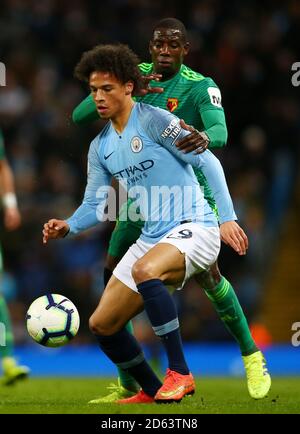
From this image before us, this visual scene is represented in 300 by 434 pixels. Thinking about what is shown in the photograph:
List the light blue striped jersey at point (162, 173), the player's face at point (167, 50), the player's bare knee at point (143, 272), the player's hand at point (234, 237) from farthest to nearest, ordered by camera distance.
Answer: the player's face at point (167, 50), the light blue striped jersey at point (162, 173), the player's hand at point (234, 237), the player's bare knee at point (143, 272)

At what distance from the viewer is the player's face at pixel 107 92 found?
19.9 ft

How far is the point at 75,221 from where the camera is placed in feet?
21.0

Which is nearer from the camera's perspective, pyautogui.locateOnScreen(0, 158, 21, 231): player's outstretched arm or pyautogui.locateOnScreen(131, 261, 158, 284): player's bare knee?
pyautogui.locateOnScreen(131, 261, 158, 284): player's bare knee

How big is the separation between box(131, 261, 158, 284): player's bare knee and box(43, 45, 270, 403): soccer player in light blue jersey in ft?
0.05

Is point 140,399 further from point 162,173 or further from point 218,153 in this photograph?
point 218,153

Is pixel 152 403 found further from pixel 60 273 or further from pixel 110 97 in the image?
pixel 60 273

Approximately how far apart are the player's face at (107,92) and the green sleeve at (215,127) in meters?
0.58

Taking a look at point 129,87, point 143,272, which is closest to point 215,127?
point 129,87

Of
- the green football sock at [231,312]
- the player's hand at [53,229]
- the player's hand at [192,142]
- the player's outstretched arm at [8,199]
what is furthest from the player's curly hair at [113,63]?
the player's outstretched arm at [8,199]

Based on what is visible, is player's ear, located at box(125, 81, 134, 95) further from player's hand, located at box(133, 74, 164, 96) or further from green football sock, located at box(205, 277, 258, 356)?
green football sock, located at box(205, 277, 258, 356)

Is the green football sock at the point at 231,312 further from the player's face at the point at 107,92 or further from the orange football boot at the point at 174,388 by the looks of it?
the player's face at the point at 107,92

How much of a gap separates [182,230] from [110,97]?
34.9 inches

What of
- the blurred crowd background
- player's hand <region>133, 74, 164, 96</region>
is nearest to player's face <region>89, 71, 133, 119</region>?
player's hand <region>133, 74, 164, 96</region>

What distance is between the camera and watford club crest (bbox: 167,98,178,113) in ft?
22.4
